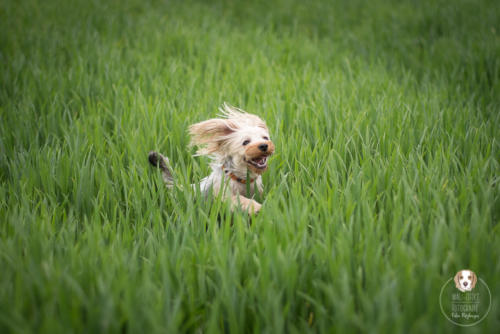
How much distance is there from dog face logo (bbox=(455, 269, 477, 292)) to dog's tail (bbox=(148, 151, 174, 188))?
1.55 meters

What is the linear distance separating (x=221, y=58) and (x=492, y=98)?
10.7 ft

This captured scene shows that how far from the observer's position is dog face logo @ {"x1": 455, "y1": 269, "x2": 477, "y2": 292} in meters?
1.30

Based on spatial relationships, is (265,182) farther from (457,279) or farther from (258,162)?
(457,279)

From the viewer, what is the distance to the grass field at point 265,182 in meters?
1.25

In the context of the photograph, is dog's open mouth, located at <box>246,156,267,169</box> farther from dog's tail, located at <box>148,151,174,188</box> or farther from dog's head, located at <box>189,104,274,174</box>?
dog's tail, located at <box>148,151,174,188</box>

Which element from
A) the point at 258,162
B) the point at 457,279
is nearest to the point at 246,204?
the point at 258,162

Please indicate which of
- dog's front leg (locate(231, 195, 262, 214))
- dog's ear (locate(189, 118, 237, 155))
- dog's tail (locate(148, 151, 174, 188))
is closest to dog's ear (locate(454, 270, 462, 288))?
dog's front leg (locate(231, 195, 262, 214))

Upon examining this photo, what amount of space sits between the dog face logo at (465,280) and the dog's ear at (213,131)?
50.0 inches

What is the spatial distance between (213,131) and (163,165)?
1.47 ft

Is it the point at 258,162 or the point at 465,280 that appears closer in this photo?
the point at 465,280

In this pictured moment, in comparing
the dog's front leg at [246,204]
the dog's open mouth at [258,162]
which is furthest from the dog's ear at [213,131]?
the dog's front leg at [246,204]

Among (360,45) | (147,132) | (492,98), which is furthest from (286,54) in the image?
(147,132)

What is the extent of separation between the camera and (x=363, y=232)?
5.39 feet

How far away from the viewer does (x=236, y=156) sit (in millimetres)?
1893
